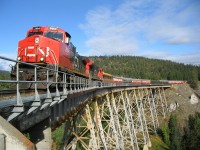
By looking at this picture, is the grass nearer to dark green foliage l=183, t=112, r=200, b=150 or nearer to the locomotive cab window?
dark green foliage l=183, t=112, r=200, b=150

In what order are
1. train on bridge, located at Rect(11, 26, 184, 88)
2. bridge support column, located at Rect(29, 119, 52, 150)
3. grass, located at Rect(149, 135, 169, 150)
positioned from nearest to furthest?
bridge support column, located at Rect(29, 119, 52, 150), train on bridge, located at Rect(11, 26, 184, 88), grass, located at Rect(149, 135, 169, 150)

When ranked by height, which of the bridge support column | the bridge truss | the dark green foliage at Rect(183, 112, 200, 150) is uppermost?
the bridge support column

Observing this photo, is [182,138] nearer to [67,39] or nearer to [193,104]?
[193,104]

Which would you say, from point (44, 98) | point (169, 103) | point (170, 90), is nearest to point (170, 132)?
point (169, 103)

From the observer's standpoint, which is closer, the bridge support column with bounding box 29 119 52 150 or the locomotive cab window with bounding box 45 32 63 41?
the bridge support column with bounding box 29 119 52 150

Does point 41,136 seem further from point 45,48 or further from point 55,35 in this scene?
point 55,35

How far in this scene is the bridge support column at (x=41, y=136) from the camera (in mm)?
5957

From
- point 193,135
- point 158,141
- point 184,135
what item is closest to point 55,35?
point 158,141

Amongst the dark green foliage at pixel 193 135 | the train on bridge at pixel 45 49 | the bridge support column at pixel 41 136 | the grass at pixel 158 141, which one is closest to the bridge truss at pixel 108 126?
the grass at pixel 158 141

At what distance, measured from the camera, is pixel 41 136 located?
20.0 feet

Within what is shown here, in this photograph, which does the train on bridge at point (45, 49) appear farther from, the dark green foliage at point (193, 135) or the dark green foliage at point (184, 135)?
the dark green foliage at point (193, 135)

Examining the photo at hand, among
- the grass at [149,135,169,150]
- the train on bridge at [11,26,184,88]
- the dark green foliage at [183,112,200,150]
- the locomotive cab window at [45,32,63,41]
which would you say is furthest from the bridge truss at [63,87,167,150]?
the dark green foliage at [183,112,200,150]

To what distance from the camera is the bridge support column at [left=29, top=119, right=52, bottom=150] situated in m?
5.96

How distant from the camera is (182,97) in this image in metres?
66.7
